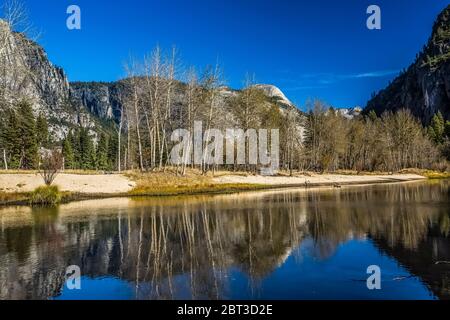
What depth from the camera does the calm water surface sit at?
1030 cm

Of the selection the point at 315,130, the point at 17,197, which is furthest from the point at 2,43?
the point at 315,130

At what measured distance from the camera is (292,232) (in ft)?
61.8

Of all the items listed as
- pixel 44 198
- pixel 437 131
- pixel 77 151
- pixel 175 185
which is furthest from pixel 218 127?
pixel 437 131

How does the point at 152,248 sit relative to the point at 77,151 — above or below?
below

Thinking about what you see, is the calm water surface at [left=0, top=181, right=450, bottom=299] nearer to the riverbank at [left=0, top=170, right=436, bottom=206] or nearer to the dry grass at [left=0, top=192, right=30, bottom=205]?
the dry grass at [left=0, top=192, right=30, bottom=205]

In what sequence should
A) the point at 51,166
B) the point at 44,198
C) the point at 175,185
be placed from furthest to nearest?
1. the point at 175,185
2. the point at 51,166
3. the point at 44,198

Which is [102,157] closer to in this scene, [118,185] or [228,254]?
[118,185]

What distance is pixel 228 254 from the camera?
1442 centimetres

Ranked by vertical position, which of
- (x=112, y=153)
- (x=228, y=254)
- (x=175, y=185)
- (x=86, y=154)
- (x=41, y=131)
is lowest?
(x=228, y=254)

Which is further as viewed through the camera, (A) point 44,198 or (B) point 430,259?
(A) point 44,198

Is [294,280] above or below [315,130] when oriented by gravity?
below

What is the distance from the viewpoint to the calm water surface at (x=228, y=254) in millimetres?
10305

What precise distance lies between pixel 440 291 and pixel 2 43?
2772 cm

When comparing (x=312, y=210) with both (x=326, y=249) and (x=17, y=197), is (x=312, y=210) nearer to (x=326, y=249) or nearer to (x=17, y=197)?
(x=326, y=249)
